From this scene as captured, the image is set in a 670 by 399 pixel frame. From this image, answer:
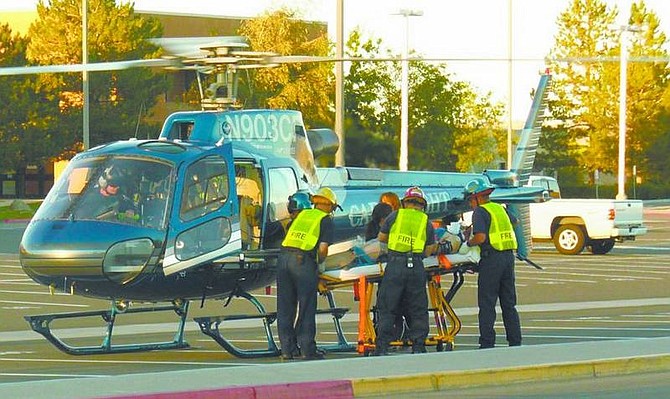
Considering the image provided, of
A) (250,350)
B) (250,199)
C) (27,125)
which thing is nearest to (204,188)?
(250,199)

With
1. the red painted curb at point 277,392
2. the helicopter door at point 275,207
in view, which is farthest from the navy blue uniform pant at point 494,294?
the red painted curb at point 277,392

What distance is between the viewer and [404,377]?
13648mm

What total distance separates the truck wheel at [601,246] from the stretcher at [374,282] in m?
20.9

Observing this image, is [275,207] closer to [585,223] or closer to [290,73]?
[585,223]

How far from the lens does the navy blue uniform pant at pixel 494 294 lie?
1686cm

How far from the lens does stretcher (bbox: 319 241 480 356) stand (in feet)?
54.3

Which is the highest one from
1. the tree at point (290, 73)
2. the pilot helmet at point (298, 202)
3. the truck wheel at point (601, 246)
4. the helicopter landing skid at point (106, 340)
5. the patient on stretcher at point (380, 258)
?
the tree at point (290, 73)

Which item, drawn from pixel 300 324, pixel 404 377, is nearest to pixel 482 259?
pixel 300 324

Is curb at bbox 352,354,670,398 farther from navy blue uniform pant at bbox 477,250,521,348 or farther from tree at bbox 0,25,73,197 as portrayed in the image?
tree at bbox 0,25,73,197

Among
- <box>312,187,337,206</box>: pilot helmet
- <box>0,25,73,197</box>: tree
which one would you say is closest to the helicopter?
<box>312,187,337,206</box>: pilot helmet

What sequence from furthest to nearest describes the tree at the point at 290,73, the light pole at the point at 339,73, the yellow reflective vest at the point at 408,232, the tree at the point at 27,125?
the tree at the point at 27,125
the tree at the point at 290,73
the light pole at the point at 339,73
the yellow reflective vest at the point at 408,232

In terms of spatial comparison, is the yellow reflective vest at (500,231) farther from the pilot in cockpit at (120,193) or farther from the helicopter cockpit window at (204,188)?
the pilot in cockpit at (120,193)

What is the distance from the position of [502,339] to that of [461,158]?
119ft

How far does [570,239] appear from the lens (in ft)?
124
